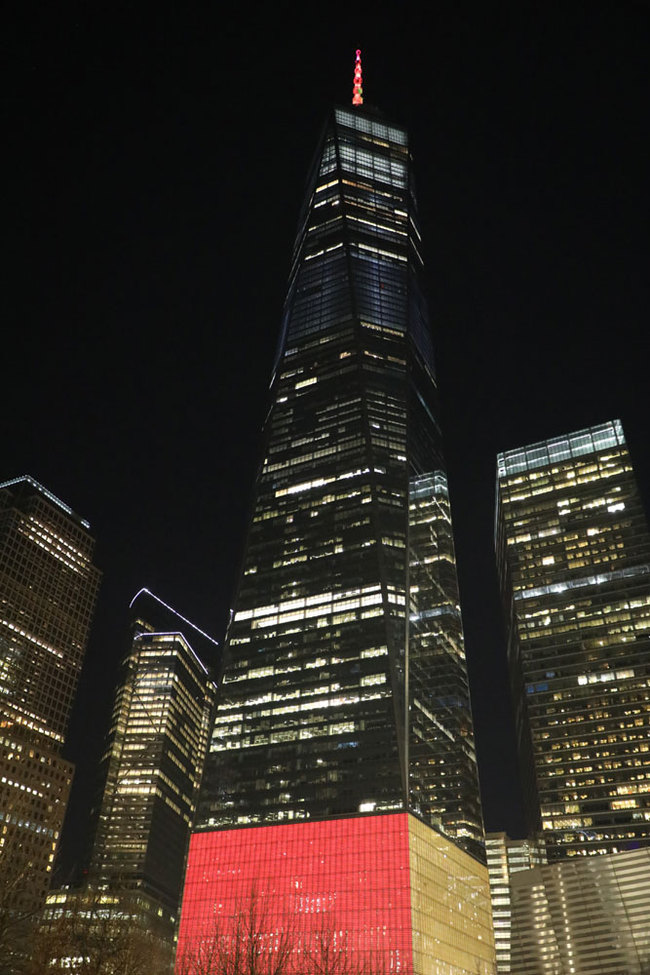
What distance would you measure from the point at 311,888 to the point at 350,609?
4814cm

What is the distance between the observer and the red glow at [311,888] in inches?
4692

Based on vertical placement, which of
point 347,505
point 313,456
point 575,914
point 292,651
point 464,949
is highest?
point 313,456

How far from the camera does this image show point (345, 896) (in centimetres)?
12456

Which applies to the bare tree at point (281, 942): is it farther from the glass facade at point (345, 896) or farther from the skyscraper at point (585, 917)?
the skyscraper at point (585, 917)

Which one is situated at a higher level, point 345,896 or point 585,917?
point 585,917

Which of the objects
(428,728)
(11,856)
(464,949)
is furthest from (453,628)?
(11,856)

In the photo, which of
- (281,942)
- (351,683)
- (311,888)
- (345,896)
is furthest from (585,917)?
(281,942)

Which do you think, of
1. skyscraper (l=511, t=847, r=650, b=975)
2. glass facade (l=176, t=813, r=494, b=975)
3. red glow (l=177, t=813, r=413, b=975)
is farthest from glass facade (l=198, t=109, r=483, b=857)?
skyscraper (l=511, t=847, r=650, b=975)

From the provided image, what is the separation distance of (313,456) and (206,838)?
79.5 m

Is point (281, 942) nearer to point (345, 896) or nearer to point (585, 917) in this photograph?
point (345, 896)

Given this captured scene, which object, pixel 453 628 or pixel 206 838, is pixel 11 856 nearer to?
pixel 206 838

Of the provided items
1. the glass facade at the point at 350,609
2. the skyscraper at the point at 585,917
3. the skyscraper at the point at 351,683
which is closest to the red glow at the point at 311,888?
the skyscraper at the point at 351,683

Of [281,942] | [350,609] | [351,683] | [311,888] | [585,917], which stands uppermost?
[350,609]

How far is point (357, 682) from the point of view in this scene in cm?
14488
